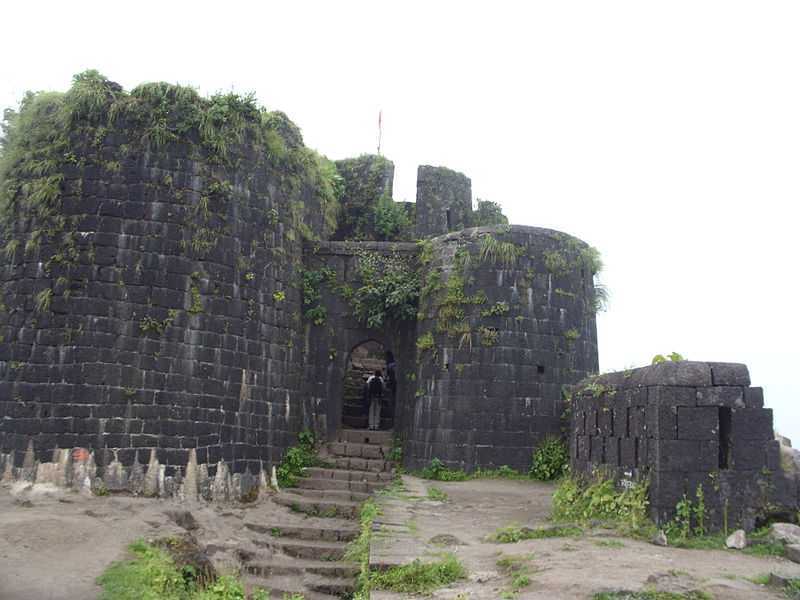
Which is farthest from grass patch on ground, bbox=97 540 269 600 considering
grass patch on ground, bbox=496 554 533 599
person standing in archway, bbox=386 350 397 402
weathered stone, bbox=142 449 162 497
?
person standing in archway, bbox=386 350 397 402

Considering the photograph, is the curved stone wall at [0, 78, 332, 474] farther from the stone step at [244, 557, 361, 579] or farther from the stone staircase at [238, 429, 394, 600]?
the stone step at [244, 557, 361, 579]

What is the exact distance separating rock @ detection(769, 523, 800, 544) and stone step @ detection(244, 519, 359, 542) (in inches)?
256

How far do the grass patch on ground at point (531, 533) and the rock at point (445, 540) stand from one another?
49 centimetres

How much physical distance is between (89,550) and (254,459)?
15.7 feet

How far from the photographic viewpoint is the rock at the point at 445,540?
10648mm

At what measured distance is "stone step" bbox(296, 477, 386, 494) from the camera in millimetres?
15680

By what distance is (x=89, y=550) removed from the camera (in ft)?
34.5

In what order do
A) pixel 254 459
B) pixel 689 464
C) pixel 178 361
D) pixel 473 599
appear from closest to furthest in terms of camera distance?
pixel 473 599, pixel 689 464, pixel 178 361, pixel 254 459

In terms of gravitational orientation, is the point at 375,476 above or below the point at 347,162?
below

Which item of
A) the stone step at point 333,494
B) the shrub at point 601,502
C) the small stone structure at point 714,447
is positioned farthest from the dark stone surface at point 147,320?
the small stone structure at point 714,447

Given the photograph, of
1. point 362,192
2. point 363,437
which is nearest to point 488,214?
point 362,192

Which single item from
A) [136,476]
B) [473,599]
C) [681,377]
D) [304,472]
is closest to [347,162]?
[304,472]

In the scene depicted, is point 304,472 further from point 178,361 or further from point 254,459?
point 178,361

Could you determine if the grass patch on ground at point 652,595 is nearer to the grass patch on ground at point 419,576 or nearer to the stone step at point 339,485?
the grass patch on ground at point 419,576
